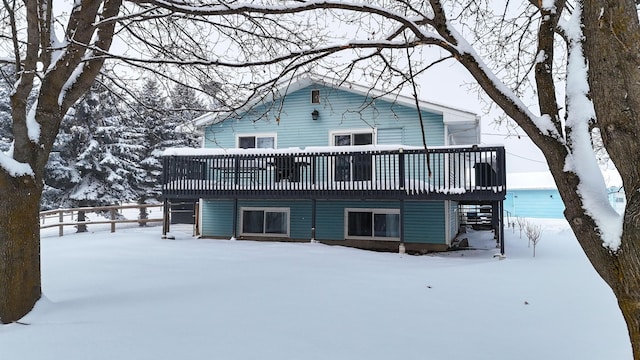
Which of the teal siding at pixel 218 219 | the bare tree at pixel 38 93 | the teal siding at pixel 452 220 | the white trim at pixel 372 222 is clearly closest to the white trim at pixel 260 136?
the teal siding at pixel 218 219

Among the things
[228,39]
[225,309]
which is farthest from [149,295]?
[228,39]

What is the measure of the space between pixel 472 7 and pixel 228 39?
398cm

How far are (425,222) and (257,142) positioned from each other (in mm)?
6319

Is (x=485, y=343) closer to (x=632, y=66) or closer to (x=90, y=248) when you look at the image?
(x=632, y=66)

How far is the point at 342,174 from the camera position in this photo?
33.8 ft

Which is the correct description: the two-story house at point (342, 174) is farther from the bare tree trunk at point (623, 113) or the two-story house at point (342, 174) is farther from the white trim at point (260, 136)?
the bare tree trunk at point (623, 113)

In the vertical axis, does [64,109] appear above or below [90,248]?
above

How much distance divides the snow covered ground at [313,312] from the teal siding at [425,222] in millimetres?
3653

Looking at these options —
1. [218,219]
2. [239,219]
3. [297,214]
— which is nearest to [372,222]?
[297,214]

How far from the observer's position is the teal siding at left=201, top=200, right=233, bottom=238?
41.0ft

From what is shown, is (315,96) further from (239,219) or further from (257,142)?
(239,219)

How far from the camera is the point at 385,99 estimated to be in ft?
37.6

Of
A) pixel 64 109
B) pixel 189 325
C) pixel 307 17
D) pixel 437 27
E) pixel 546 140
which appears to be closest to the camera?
pixel 546 140

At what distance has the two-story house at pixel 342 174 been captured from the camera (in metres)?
9.38
